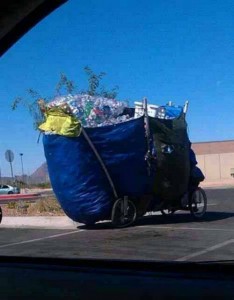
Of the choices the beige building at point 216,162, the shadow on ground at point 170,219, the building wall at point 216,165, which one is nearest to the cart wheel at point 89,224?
the shadow on ground at point 170,219

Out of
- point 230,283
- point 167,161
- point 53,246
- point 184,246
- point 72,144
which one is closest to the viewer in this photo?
point 230,283

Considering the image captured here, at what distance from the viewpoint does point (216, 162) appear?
2137 inches

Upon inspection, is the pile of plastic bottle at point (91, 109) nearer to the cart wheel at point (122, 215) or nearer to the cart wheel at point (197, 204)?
the cart wheel at point (122, 215)

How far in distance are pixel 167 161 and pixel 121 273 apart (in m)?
9.40

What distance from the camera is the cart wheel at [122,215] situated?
1293cm

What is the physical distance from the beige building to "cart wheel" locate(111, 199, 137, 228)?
4038cm

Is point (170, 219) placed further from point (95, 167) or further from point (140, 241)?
Result: point (140, 241)

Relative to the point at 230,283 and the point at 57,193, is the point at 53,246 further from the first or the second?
the point at 230,283

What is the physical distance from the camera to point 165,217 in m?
14.9

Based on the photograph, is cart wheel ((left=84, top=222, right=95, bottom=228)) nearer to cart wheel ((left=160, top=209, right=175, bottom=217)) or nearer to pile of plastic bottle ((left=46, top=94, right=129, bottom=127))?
cart wheel ((left=160, top=209, right=175, bottom=217))

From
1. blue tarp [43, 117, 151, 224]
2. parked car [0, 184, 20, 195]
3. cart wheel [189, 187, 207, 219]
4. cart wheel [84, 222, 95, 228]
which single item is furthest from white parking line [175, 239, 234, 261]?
parked car [0, 184, 20, 195]

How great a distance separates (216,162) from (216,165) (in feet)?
1.17

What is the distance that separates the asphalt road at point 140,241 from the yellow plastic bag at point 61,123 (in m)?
2.16

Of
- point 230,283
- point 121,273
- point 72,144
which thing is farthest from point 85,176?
point 230,283
